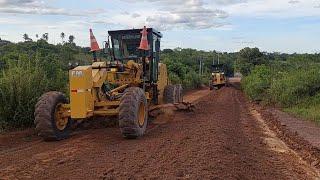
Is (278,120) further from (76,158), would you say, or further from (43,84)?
(76,158)

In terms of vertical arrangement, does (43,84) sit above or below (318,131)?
above

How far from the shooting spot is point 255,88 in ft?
91.8

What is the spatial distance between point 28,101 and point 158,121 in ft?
12.8

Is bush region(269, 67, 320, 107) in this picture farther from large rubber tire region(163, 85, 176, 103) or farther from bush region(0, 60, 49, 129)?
bush region(0, 60, 49, 129)

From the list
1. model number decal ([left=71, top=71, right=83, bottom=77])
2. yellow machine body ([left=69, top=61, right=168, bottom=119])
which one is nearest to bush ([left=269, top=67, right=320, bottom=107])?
yellow machine body ([left=69, top=61, right=168, bottom=119])

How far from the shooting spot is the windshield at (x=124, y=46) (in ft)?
50.1

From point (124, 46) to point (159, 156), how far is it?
7080mm

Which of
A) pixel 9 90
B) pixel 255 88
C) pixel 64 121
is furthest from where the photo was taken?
pixel 255 88

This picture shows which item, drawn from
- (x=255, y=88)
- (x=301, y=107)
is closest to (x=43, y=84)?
(x=301, y=107)

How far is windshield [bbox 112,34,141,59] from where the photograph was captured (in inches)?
601

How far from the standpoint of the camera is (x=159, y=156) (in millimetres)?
8859

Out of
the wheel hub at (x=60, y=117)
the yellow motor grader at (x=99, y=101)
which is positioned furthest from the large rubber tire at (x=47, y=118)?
the wheel hub at (x=60, y=117)

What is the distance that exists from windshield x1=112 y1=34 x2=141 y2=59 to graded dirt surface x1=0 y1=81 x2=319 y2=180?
3.14 meters

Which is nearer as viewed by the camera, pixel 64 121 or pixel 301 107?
pixel 64 121
